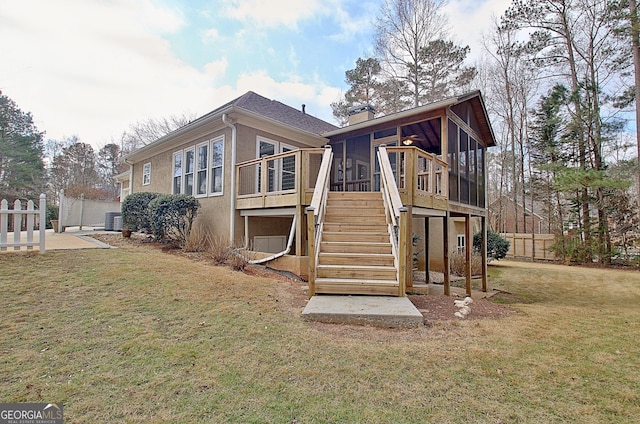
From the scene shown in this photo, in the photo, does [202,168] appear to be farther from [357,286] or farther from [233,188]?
[357,286]

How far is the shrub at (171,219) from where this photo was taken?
863 centimetres

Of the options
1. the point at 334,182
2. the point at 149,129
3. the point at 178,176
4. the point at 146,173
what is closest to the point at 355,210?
the point at 334,182

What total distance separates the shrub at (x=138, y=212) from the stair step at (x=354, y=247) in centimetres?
637

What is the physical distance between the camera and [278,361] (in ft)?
9.30

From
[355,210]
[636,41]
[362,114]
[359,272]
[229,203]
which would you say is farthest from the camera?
[636,41]

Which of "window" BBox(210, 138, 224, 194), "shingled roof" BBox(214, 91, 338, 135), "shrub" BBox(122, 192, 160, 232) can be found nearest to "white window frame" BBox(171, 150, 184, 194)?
"shrub" BBox(122, 192, 160, 232)

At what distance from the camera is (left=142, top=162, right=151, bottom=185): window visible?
45.0ft

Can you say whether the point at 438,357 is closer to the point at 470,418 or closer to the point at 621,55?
the point at 470,418

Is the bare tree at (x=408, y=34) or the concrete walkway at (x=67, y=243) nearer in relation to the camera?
the concrete walkway at (x=67, y=243)

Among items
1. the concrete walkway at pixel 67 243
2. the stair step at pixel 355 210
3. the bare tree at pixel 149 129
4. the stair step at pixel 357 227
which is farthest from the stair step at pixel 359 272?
the bare tree at pixel 149 129

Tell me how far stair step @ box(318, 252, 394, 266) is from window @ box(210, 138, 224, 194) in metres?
5.48

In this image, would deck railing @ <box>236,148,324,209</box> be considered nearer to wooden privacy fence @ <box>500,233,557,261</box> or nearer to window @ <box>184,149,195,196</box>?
window @ <box>184,149,195,196</box>

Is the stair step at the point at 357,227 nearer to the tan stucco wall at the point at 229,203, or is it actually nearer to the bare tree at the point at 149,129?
the tan stucco wall at the point at 229,203

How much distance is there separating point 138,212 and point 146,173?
15.2 ft
